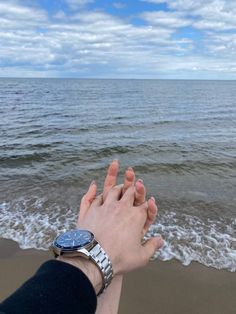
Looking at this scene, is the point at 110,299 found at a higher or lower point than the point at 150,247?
lower

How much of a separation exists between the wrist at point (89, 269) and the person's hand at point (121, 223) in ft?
0.43

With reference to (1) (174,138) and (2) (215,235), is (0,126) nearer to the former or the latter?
(1) (174,138)

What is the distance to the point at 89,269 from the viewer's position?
4.55ft

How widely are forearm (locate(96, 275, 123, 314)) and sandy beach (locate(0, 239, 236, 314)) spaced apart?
2.75 meters

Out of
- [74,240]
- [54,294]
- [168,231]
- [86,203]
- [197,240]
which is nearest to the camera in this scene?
[54,294]

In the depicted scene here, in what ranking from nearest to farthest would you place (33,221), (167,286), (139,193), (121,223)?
1. (121,223)
2. (139,193)
3. (167,286)
4. (33,221)

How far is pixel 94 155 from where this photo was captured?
13.1m

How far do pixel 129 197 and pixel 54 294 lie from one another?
0.85 m

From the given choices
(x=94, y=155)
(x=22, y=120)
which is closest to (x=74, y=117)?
(x=22, y=120)

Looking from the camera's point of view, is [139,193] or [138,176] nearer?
[139,193]

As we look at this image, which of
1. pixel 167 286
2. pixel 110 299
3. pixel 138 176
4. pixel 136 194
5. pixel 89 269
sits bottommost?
pixel 138 176

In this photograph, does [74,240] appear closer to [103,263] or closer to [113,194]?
[103,263]

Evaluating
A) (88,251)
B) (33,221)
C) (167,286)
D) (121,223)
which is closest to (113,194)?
(121,223)

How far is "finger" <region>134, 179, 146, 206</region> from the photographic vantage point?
185cm
